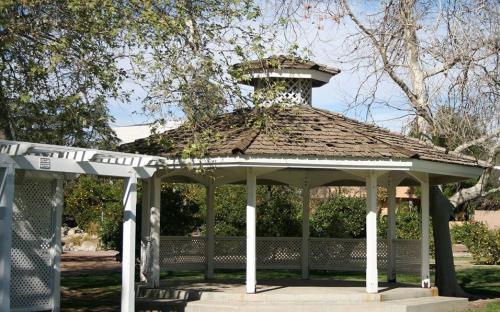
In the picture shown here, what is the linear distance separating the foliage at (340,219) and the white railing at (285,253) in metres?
7.28

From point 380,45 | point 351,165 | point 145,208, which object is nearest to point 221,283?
point 145,208

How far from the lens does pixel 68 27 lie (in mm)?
14094

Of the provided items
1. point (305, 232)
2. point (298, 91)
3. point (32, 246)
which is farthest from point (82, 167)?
point (305, 232)

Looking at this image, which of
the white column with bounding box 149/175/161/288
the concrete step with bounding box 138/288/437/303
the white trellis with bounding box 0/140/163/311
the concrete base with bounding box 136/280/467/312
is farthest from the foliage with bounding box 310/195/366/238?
the white trellis with bounding box 0/140/163/311

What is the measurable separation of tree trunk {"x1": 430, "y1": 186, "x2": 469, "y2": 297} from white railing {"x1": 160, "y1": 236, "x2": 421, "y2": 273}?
38.2 inches

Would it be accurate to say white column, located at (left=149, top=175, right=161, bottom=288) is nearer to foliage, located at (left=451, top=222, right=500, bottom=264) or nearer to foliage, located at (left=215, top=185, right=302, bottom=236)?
foliage, located at (left=215, top=185, right=302, bottom=236)

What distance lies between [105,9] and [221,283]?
6.87 meters

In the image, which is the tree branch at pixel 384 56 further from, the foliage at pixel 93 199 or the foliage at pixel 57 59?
the foliage at pixel 93 199

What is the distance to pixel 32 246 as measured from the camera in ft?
42.2

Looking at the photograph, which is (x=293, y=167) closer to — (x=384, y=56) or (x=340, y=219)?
(x=384, y=56)

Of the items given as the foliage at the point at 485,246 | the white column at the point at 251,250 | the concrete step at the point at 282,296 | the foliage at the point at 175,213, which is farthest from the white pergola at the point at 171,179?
the foliage at the point at 485,246

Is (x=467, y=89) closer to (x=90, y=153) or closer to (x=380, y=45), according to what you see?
(x=380, y=45)

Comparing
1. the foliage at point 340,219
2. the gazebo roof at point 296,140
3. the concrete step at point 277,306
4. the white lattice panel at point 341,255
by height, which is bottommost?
the concrete step at point 277,306

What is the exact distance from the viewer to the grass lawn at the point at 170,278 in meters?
17.2
